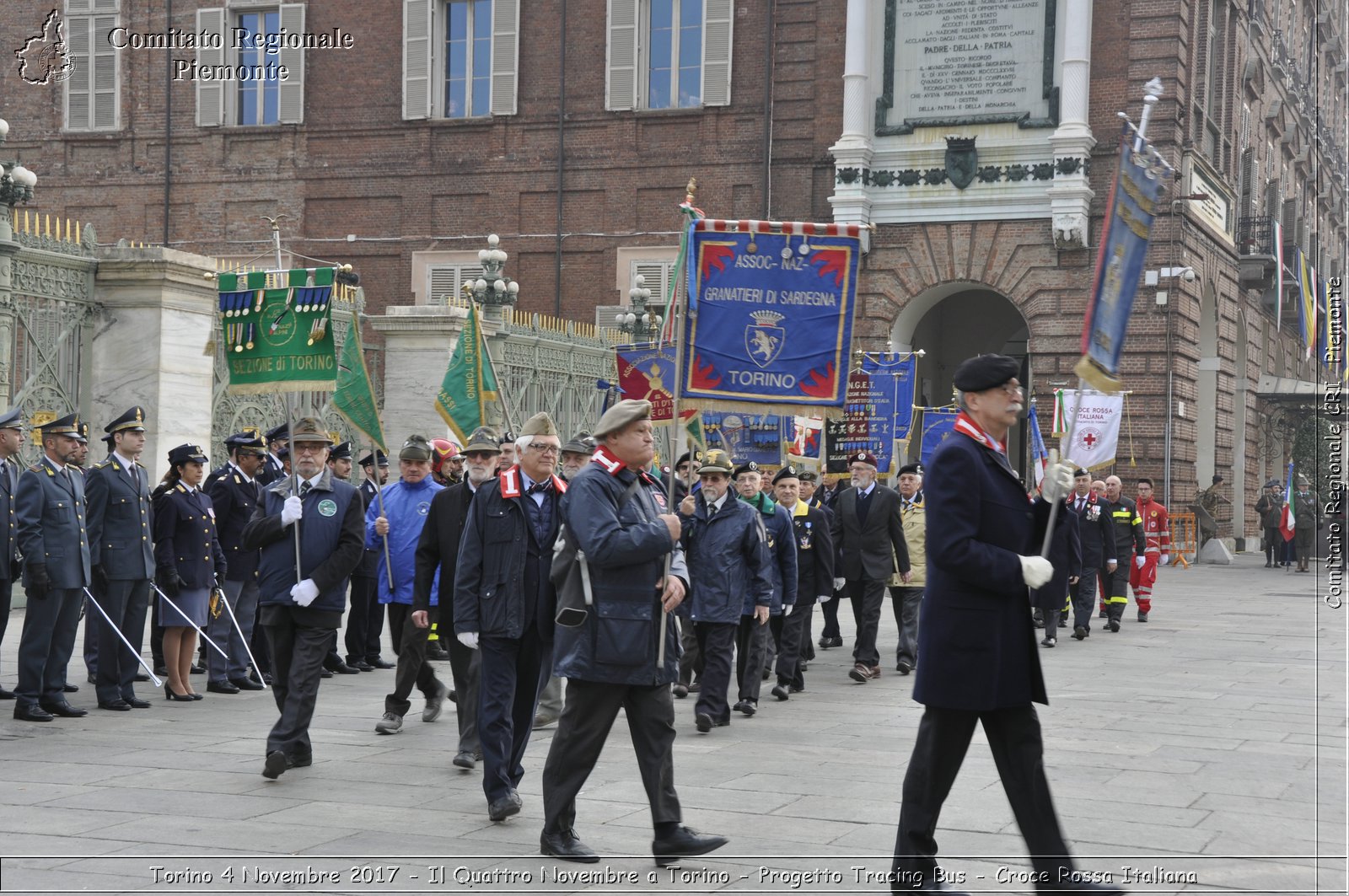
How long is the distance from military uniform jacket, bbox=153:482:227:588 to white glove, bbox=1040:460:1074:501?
24.5 ft

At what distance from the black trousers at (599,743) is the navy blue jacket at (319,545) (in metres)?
2.40

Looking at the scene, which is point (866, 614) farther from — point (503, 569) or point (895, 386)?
point (895, 386)

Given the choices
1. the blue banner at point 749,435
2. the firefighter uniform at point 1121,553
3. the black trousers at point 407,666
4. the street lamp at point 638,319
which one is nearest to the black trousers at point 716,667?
the black trousers at point 407,666

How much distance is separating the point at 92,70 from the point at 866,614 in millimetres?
26774

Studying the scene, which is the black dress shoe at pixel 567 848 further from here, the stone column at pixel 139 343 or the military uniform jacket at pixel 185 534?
the stone column at pixel 139 343

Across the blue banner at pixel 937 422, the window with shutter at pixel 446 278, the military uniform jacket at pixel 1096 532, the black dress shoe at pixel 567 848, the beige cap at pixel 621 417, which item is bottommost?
the black dress shoe at pixel 567 848

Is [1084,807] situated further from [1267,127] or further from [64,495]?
[1267,127]

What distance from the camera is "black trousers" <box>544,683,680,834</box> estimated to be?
659 cm

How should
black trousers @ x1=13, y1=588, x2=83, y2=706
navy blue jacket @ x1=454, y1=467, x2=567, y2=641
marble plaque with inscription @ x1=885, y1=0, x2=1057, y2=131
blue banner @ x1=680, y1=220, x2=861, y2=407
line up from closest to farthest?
navy blue jacket @ x1=454, y1=467, x2=567, y2=641 < blue banner @ x1=680, y1=220, x2=861, y2=407 < black trousers @ x1=13, y1=588, x2=83, y2=706 < marble plaque with inscription @ x1=885, y1=0, x2=1057, y2=131

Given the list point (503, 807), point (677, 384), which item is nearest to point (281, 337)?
point (677, 384)

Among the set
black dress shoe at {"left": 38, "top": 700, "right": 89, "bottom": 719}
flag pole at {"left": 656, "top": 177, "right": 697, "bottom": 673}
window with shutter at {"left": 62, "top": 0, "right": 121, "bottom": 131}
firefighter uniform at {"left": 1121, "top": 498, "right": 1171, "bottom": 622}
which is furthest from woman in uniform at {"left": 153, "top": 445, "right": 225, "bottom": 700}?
window with shutter at {"left": 62, "top": 0, "right": 121, "bottom": 131}

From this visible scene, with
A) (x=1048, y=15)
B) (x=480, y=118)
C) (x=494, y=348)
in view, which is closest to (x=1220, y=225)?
(x=1048, y=15)

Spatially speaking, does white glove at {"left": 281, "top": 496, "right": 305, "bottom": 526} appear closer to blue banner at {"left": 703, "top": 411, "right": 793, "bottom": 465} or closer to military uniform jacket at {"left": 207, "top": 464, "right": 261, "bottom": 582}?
military uniform jacket at {"left": 207, "top": 464, "right": 261, "bottom": 582}

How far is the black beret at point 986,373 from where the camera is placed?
19.6ft
